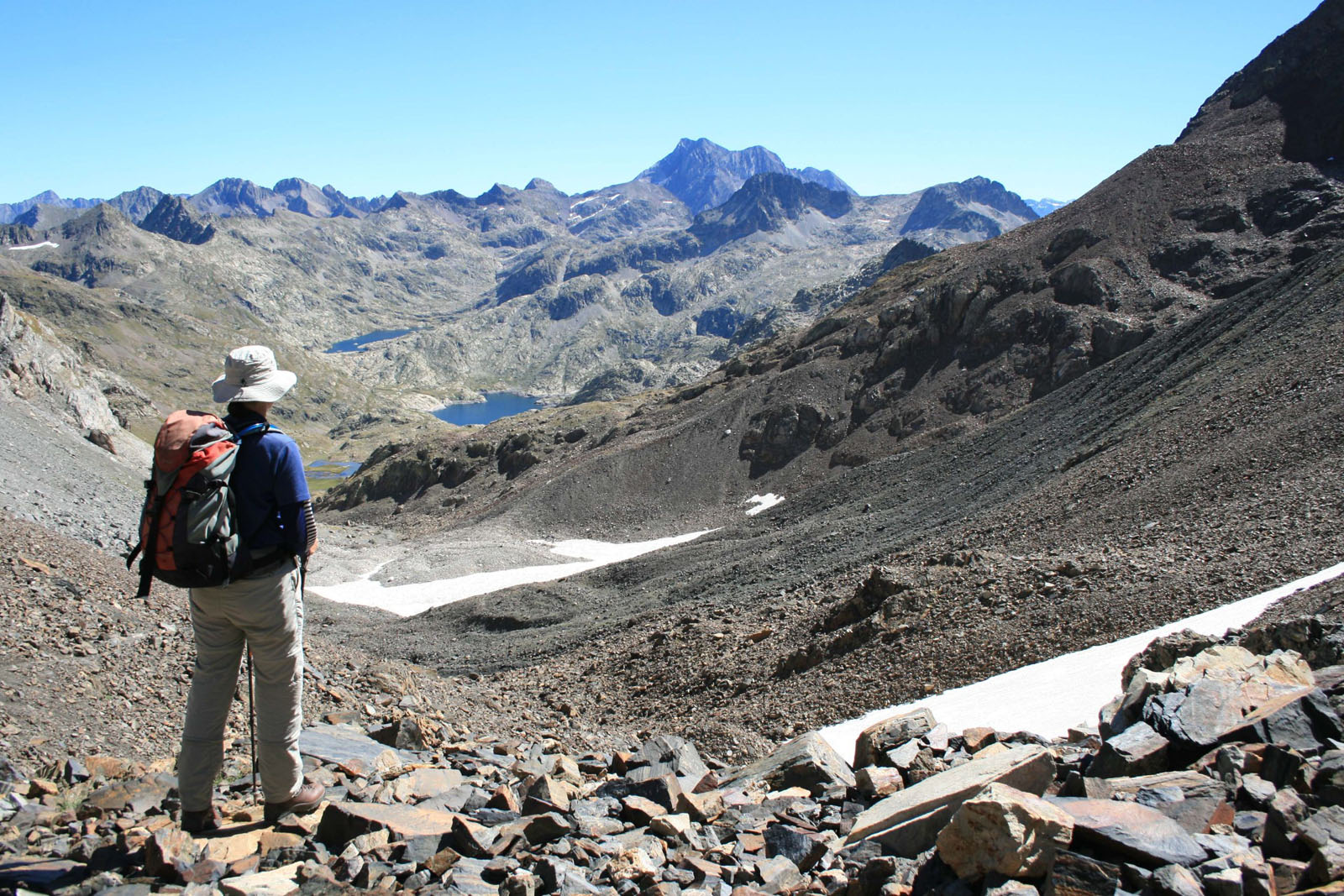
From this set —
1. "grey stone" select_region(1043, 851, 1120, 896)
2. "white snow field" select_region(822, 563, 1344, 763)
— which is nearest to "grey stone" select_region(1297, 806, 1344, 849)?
"grey stone" select_region(1043, 851, 1120, 896)

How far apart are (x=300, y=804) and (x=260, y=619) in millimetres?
1540

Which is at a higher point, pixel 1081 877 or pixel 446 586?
pixel 1081 877

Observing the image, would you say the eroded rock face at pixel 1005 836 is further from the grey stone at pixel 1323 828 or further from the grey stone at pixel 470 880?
the grey stone at pixel 470 880

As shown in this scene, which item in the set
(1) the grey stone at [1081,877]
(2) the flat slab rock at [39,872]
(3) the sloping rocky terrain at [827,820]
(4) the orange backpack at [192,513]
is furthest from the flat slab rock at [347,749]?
(1) the grey stone at [1081,877]

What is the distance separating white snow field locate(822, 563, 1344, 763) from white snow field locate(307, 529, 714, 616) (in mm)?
27063

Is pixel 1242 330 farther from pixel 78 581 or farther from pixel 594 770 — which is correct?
pixel 78 581

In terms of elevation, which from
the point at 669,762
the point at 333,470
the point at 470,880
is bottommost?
the point at 333,470

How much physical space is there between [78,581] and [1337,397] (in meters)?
27.3

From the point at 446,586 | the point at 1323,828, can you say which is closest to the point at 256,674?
the point at 1323,828

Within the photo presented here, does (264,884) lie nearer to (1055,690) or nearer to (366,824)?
(366,824)

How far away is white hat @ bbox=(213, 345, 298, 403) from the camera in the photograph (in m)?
6.51

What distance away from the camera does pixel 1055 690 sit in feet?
38.8

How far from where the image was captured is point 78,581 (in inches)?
531

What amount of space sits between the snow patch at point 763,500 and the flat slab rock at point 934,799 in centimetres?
4583
